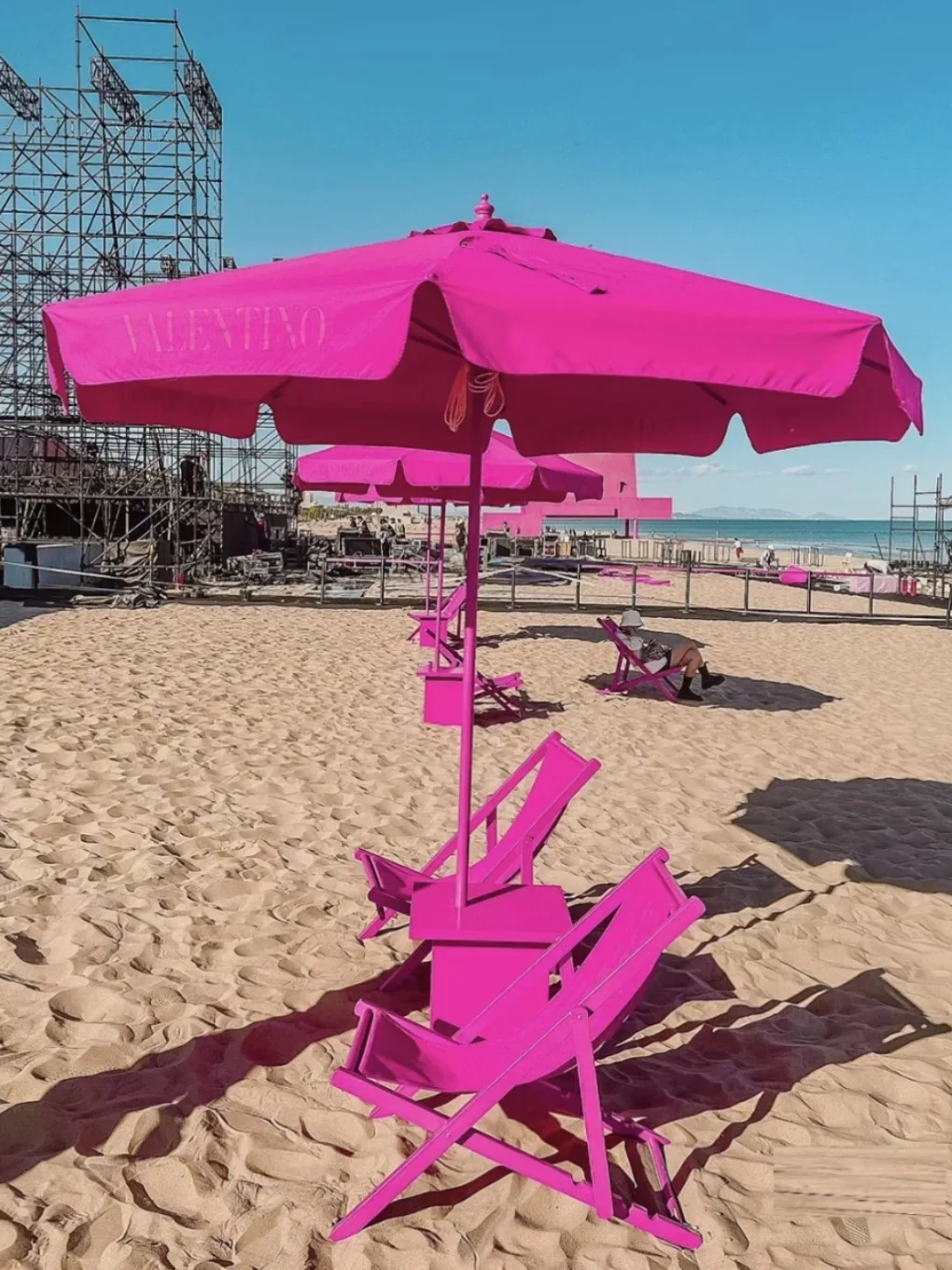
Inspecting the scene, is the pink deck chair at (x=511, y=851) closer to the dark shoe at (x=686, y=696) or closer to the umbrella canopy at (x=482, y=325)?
the umbrella canopy at (x=482, y=325)

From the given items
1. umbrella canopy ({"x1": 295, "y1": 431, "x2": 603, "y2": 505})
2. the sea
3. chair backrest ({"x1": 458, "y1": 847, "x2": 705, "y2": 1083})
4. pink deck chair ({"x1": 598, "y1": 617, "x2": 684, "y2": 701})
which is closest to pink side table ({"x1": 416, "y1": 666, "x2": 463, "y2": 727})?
umbrella canopy ({"x1": 295, "y1": 431, "x2": 603, "y2": 505})

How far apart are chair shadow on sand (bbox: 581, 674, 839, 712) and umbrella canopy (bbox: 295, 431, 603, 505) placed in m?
2.27

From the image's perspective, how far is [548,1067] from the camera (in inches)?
85.7

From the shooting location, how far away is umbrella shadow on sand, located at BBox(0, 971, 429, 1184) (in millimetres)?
2287

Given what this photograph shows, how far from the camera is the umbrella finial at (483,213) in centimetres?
266

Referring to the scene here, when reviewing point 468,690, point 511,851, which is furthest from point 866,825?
point 468,690

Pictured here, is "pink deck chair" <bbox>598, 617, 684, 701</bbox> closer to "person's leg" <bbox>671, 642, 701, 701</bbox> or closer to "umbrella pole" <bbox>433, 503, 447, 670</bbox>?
"person's leg" <bbox>671, 642, 701, 701</bbox>

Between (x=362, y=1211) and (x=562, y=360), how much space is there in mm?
1955

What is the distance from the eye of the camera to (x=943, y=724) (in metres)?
7.86

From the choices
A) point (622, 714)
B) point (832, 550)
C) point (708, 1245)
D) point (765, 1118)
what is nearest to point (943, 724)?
point (622, 714)

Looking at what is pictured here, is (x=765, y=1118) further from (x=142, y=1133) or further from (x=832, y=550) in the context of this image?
(x=832, y=550)

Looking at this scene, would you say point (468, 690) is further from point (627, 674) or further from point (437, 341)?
point (627, 674)

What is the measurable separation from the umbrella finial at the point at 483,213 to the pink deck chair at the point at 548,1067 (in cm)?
190

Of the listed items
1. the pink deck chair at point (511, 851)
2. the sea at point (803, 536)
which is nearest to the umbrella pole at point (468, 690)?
the pink deck chair at point (511, 851)
